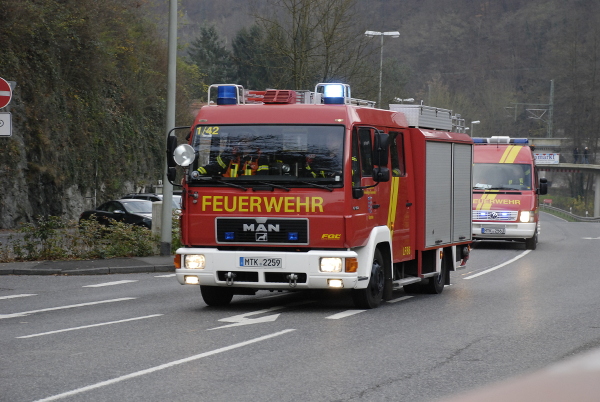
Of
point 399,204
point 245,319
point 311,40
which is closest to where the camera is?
point 245,319

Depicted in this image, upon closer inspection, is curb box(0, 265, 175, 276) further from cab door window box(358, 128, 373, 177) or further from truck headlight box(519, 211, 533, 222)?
truck headlight box(519, 211, 533, 222)

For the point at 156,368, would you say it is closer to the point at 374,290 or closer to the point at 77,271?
the point at 374,290

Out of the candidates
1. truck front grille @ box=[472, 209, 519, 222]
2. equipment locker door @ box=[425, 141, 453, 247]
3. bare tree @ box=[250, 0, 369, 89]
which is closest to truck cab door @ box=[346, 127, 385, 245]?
equipment locker door @ box=[425, 141, 453, 247]

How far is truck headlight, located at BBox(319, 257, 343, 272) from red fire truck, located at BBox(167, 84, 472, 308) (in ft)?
0.04

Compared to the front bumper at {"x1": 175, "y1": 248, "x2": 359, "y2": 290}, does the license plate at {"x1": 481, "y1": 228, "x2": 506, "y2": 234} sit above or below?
below

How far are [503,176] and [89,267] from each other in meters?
13.5

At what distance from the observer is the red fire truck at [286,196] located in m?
11.4

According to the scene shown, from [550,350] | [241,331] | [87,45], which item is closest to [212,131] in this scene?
[241,331]

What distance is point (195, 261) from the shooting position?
38.6ft

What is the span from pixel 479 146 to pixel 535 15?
4434 inches

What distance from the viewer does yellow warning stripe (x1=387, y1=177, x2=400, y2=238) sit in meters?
12.8

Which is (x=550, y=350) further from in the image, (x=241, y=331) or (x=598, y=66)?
(x=598, y=66)

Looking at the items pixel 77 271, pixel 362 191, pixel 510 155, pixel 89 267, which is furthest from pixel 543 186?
pixel 362 191

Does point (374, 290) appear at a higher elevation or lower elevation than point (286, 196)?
lower
